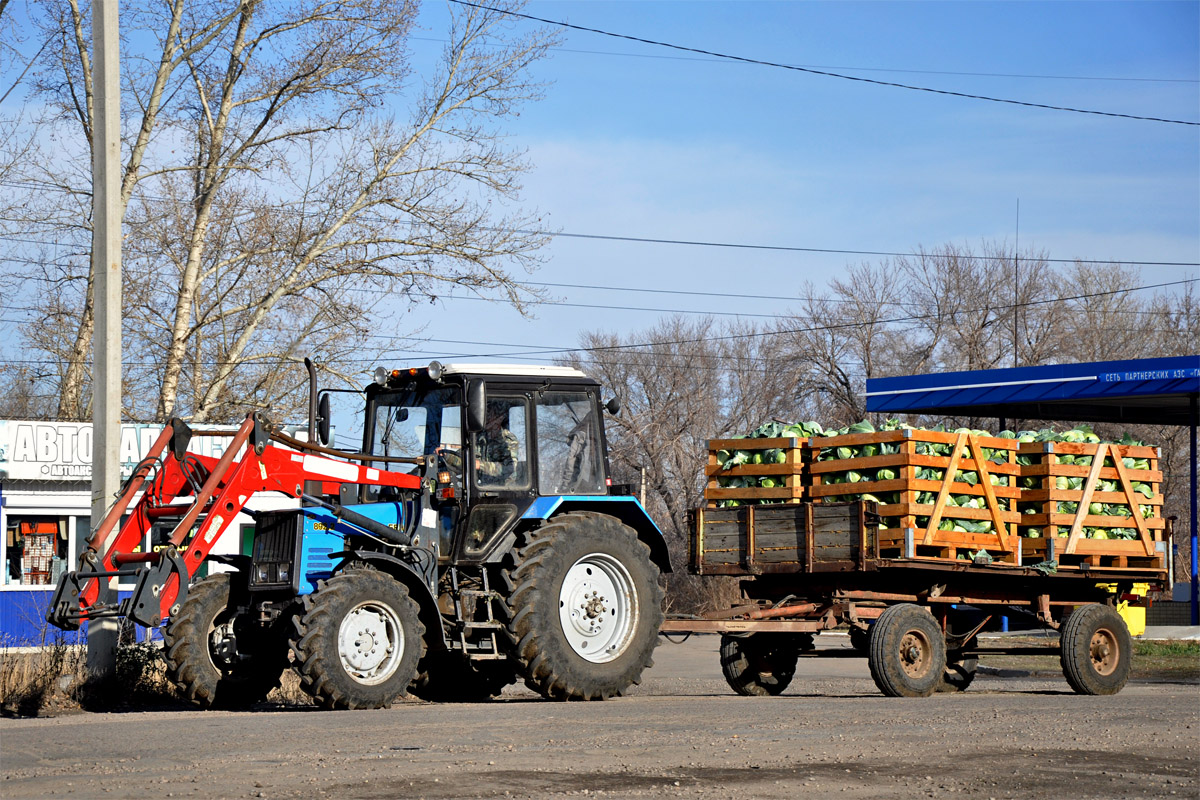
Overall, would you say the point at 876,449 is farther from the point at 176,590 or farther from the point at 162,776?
the point at 162,776

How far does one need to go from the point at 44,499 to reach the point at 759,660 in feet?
49.2

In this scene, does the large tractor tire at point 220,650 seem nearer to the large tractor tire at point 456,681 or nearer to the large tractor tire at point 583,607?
the large tractor tire at point 456,681

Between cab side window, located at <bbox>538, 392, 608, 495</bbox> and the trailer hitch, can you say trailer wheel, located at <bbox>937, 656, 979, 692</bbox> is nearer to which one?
cab side window, located at <bbox>538, 392, 608, 495</bbox>

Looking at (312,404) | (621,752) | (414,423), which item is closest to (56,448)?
(414,423)

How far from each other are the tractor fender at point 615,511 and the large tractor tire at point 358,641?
156cm

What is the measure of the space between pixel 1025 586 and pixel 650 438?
110 ft

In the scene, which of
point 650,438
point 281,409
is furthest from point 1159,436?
point 281,409

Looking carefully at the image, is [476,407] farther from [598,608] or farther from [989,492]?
[989,492]

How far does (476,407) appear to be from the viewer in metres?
11.7

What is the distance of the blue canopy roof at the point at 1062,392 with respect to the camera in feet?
86.7

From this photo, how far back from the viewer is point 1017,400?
2847 centimetres

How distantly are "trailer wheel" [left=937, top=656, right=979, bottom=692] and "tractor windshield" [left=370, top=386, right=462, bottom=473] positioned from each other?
5830 millimetres

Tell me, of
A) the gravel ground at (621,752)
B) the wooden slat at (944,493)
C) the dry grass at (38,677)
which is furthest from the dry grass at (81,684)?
the wooden slat at (944,493)

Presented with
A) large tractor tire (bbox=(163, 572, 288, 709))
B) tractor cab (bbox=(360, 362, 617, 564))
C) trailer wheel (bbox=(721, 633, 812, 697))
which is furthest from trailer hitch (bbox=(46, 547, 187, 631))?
trailer wheel (bbox=(721, 633, 812, 697))
